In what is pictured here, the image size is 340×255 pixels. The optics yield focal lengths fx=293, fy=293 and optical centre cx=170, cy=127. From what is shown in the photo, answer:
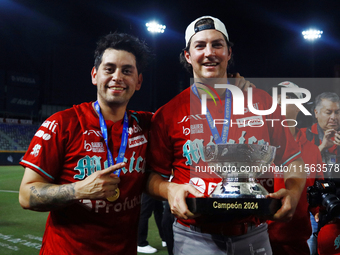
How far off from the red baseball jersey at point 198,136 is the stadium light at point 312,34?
51.8 ft

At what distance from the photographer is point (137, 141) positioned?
2047mm

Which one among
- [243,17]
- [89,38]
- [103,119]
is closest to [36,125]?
[89,38]

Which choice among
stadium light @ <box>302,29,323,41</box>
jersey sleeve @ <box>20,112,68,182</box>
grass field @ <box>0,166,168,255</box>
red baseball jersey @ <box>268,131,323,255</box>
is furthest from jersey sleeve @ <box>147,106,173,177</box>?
stadium light @ <box>302,29,323,41</box>

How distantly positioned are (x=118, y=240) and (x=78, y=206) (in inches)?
13.1

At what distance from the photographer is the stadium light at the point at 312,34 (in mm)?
15367

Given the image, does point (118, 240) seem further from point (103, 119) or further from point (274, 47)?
point (274, 47)

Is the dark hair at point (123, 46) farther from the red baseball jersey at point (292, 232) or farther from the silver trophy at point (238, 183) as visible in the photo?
the red baseball jersey at point (292, 232)

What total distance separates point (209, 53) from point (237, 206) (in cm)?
92

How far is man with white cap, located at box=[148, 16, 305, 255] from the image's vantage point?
1.63m

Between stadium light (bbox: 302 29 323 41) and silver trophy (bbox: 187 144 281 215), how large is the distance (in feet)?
53.2

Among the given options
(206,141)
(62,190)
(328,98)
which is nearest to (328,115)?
(328,98)

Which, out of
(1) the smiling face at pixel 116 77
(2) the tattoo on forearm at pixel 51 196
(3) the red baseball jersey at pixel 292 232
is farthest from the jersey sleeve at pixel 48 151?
(3) the red baseball jersey at pixel 292 232

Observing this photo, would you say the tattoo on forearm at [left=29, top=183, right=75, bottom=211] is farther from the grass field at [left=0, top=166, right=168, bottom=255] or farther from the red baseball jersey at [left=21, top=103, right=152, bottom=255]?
the grass field at [left=0, top=166, right=168, bottom=255]

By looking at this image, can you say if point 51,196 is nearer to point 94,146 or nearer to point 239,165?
point 94,146
